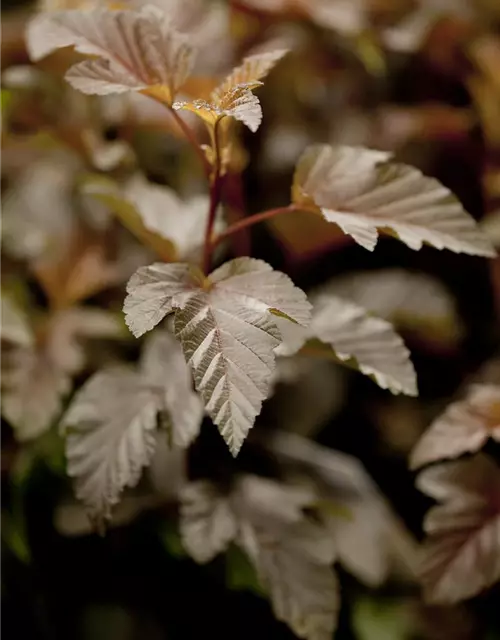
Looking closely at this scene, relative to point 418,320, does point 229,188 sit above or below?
above

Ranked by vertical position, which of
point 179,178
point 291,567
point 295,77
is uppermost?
point 295,77

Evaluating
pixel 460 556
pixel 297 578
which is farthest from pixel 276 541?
pixel 460 556

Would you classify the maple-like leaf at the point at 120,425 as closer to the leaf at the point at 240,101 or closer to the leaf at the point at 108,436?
the leaf at the point at 108,436

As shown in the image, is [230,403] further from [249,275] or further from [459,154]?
[459,154]

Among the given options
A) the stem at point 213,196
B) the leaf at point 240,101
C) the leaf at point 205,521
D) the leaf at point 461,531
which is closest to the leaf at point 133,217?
the stem at point 213,196

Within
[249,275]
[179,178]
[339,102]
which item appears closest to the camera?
[249,275]

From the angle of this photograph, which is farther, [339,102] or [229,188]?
[339,102]

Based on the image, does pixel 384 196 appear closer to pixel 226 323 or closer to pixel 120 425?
pixel 226 323

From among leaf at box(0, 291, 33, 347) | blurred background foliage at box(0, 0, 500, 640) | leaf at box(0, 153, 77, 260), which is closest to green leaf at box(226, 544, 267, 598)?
blurred background foliage at box(0, 0, 500, 640)

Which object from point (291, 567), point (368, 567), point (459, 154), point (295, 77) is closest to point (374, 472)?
point (368, 567)
